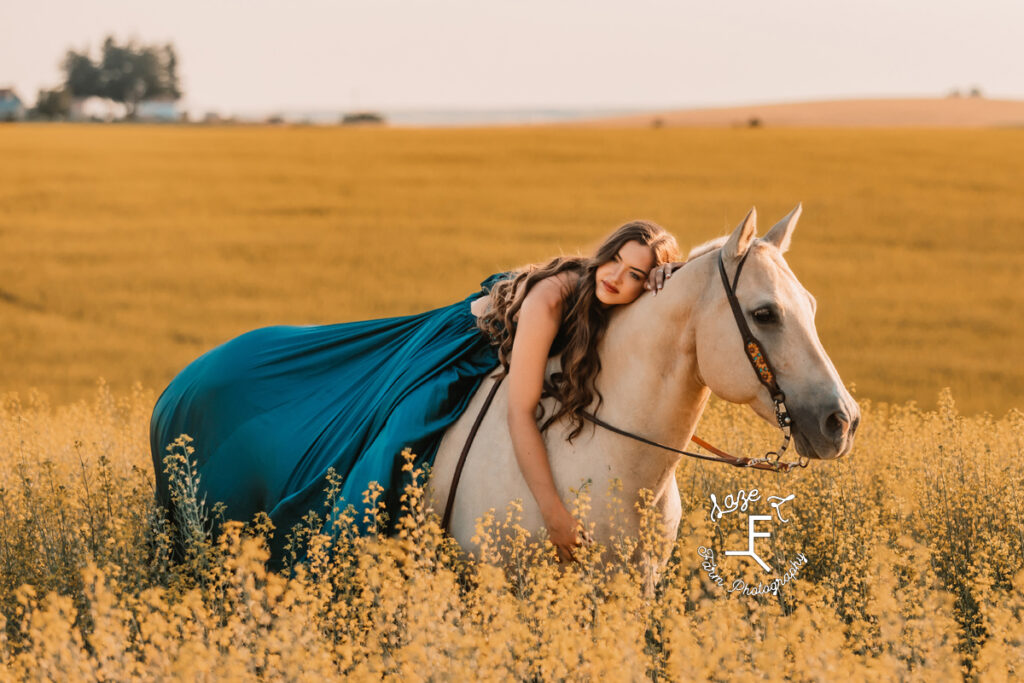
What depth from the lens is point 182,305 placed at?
18234mm

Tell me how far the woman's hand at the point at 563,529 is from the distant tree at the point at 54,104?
262 feet

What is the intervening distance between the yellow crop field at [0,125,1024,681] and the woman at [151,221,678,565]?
0.28 metres

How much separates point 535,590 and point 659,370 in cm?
107

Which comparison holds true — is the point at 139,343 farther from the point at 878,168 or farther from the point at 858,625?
the point at 878,168

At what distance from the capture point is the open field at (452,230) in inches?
636

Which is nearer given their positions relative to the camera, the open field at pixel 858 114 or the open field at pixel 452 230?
the open field at pixel 452 230

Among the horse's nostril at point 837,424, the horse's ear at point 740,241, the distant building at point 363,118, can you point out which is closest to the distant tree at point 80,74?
the distant building at point 363,118

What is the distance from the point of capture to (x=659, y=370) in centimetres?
412

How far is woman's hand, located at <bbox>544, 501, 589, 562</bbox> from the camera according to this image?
13.5 feet

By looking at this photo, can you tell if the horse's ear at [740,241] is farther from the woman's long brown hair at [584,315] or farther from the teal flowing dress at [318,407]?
the teal flowing dress at [318,407]

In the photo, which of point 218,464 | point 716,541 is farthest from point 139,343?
point 716,541

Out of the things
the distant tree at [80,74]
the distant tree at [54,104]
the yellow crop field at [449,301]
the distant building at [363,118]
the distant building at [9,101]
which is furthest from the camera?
the distant building at [9,101]

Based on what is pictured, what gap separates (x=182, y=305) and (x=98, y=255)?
4.57 meters

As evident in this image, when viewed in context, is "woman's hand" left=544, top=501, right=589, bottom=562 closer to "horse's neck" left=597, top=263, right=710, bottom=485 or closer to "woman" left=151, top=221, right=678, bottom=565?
"woman" left=151, top=221, right=678, bottom=565
